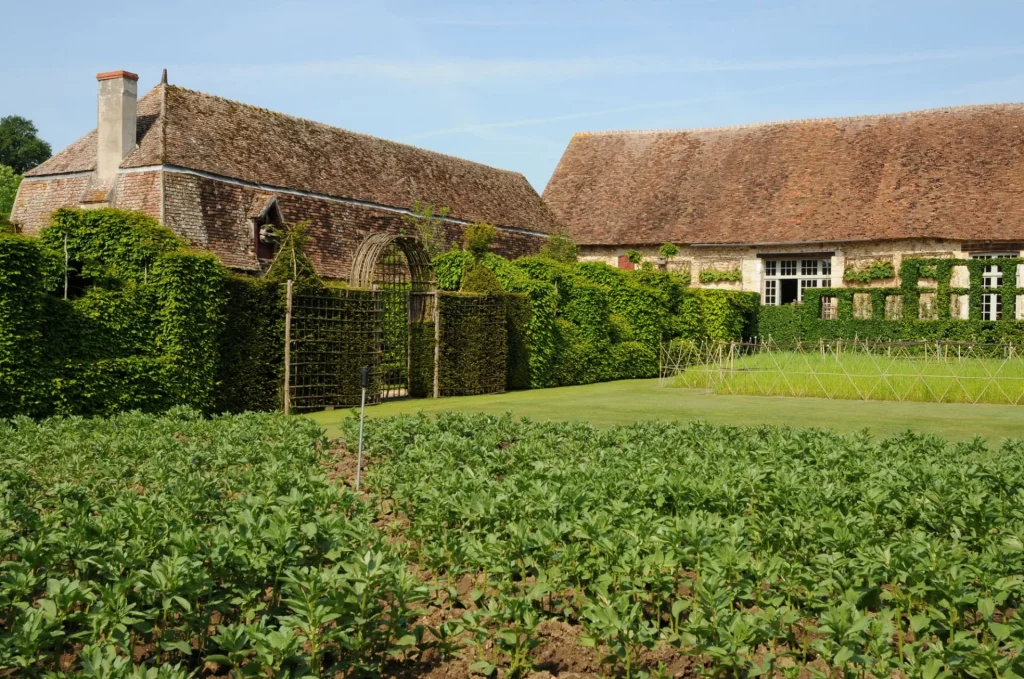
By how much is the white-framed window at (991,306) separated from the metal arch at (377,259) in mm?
19420

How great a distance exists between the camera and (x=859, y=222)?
3284 cm

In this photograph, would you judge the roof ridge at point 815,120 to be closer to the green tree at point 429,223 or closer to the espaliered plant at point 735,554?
the green tree at point 429,223

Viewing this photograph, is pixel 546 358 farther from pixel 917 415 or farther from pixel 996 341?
pixel 996 341

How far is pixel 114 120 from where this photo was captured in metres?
25.2

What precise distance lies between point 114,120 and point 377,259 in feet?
30.5

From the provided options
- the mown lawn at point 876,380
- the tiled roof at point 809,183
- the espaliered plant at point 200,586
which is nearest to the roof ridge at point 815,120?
the tiled roof at point 809,183

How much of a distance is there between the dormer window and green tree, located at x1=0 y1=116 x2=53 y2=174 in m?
42.9

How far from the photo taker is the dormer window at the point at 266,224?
25.5 meters

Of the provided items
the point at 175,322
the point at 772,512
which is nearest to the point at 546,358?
the point at 175,322

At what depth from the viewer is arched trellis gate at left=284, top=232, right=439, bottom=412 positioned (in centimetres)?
1608

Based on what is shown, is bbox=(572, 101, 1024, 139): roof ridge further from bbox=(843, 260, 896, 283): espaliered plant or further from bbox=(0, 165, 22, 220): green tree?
bbox=(0, 165, 22, 220): green tree

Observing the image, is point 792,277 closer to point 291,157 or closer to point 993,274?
point 993,274

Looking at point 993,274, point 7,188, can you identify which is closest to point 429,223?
point 993,274

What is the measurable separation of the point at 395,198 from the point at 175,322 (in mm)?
Answer: 16667
